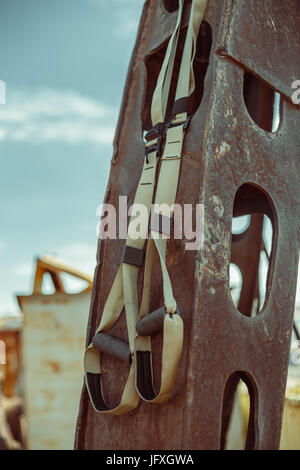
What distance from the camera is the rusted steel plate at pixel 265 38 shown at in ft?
7.49

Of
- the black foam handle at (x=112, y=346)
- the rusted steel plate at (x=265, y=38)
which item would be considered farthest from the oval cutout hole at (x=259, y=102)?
the black foam handle at (x=112, y=346)

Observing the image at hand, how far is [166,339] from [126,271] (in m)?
0.48

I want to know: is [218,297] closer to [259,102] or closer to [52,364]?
[259,102]

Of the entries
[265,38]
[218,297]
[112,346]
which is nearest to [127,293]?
[112,346]

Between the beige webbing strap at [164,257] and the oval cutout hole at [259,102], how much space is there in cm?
98

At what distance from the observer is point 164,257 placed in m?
2.03

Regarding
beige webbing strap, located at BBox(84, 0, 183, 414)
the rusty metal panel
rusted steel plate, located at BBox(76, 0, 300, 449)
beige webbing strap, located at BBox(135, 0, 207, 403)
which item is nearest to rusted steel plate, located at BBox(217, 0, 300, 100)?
rusted steel plate, located at BBox(76, 0, 300, 449)

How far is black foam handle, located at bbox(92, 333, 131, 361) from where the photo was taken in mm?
2178

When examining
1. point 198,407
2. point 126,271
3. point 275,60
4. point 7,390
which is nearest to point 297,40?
point 275,60

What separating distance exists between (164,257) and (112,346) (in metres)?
0.49

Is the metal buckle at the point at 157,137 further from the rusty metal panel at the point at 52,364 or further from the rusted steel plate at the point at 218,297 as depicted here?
the rusty metal panel at the point at 52,364

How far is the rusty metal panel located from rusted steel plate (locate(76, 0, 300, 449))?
2.92 meters

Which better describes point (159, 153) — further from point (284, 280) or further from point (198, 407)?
point (198, 407)

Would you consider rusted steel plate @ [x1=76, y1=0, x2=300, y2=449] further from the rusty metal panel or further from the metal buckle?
the rusty metal panel
